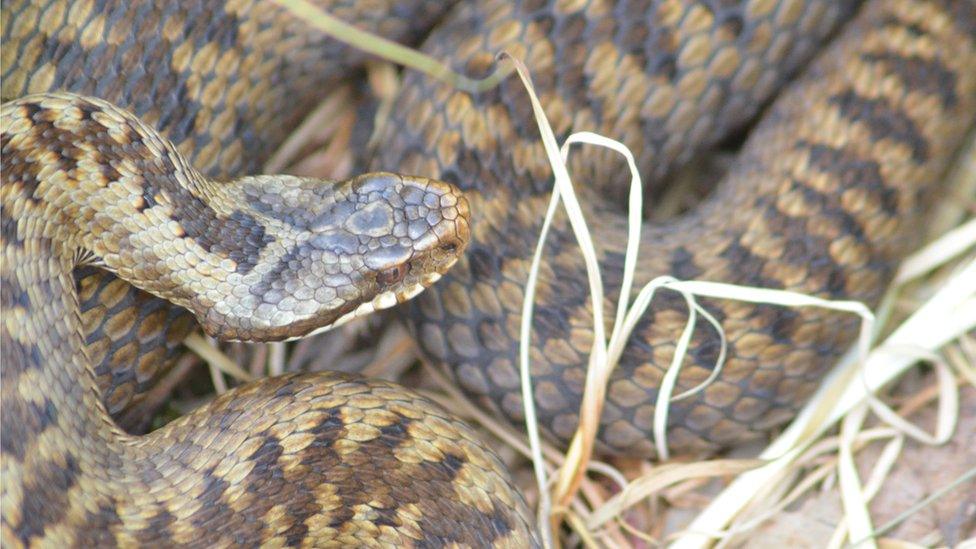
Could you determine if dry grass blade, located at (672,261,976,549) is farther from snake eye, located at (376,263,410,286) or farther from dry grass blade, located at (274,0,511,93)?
dry grass blade, located at (274,0,511,93)

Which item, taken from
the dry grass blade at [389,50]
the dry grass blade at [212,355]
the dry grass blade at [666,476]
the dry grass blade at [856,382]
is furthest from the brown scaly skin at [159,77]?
the dry grass blade at [856,382]

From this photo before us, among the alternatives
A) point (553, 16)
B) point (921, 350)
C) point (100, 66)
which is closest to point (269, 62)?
point (100, 66)

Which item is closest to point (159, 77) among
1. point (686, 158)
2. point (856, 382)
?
point (686, 158)

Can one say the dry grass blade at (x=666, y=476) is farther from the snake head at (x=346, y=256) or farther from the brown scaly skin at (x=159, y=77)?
the brown scaly skin at (x=159, y=77)

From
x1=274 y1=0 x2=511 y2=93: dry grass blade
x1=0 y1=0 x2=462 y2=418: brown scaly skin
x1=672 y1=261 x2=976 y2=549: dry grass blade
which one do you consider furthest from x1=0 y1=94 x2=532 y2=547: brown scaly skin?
x1=672 y1=261 x2=976 y2=549: dry grass blade

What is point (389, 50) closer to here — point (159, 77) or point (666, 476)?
point (159, 77)

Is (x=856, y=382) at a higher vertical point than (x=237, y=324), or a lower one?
lower

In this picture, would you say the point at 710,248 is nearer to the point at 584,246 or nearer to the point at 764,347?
the point at 764,347
